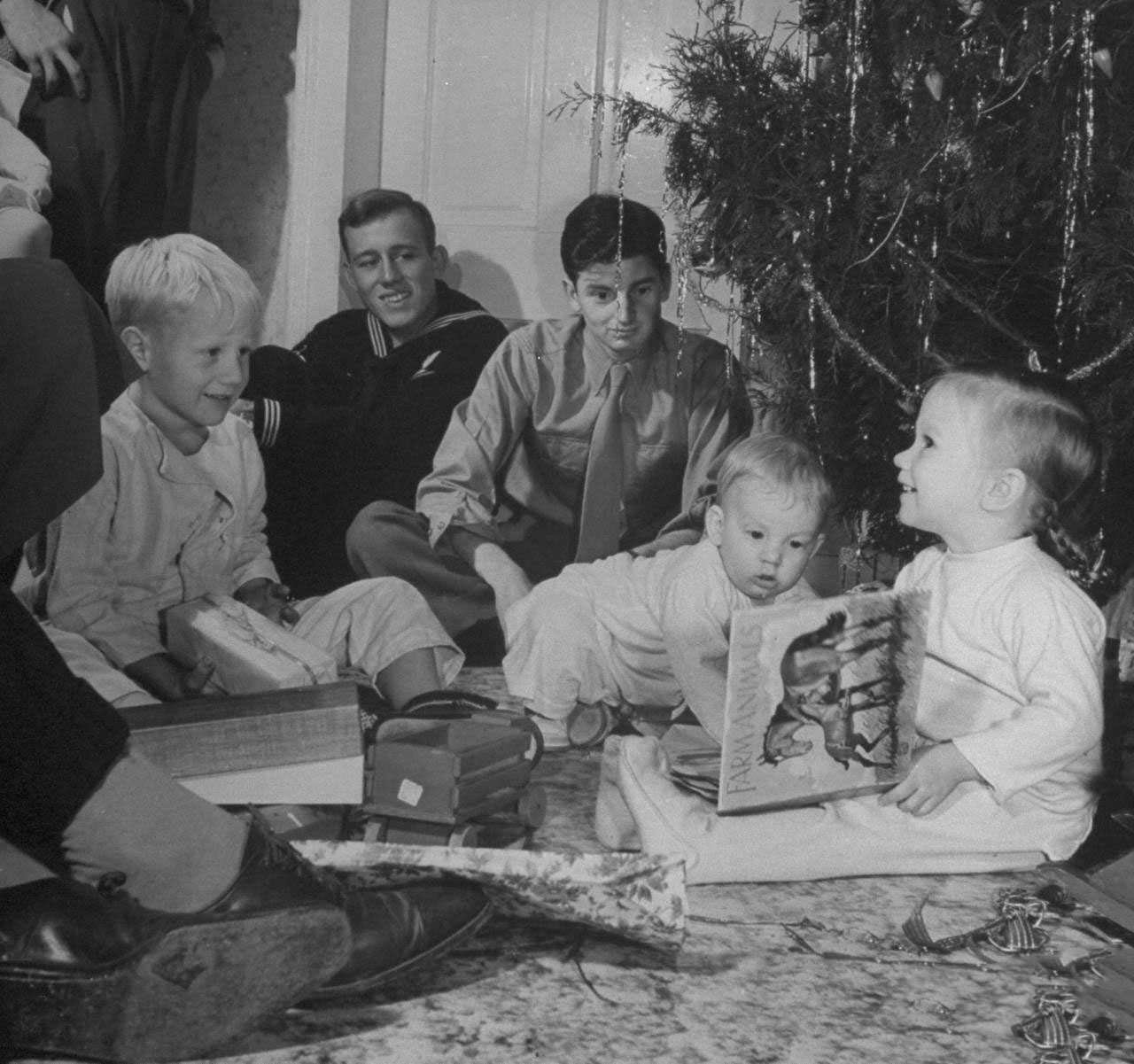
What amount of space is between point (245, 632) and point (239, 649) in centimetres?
5

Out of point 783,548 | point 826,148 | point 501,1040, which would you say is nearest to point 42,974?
point 501,1040

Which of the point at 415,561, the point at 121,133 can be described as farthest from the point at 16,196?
the point at 415,561

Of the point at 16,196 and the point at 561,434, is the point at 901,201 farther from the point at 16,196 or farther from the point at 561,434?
the point at 16,196

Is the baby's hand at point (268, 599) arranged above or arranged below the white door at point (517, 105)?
below

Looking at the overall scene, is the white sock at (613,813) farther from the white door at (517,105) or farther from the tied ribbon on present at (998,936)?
the white door at (517,105)

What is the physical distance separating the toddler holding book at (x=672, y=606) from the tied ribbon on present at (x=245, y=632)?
0.35 meters

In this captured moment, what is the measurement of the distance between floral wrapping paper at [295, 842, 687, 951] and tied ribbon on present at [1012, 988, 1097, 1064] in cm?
32

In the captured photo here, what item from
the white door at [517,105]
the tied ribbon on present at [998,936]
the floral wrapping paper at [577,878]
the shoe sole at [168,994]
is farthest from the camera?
the white door at [517,105]

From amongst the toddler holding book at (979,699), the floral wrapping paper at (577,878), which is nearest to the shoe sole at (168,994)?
the floral wrapping paper at (577,878)

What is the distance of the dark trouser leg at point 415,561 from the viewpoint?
7.44 feet

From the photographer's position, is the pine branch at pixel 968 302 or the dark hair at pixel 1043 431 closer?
the dark hair at pixel 1043 431

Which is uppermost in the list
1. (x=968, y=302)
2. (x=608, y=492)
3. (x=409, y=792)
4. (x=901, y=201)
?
(x=901, y=201)

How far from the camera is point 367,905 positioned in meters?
1.28

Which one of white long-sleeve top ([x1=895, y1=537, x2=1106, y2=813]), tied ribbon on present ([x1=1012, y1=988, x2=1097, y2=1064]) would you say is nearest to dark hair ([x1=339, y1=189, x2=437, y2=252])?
white long-sleeve top ([x1=895, y1=537, x2=1106, y2=813])
